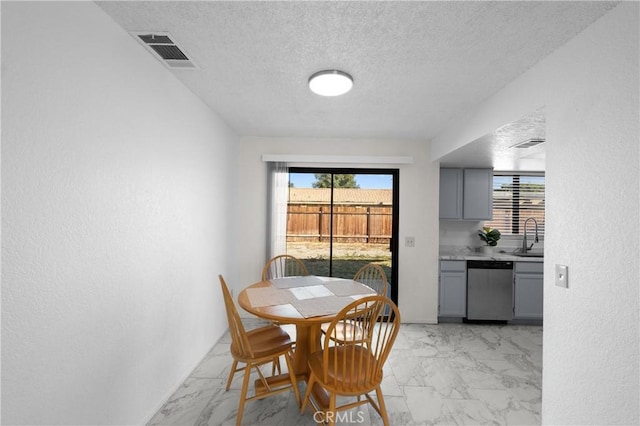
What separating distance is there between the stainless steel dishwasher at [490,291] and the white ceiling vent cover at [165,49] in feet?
12.6

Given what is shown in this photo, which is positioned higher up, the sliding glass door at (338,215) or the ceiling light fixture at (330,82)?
the ceiling light fixture at (330,82)

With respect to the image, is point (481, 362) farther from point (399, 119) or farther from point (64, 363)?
point (64, 363)

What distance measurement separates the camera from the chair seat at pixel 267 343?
1.94 meters

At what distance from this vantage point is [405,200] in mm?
3717

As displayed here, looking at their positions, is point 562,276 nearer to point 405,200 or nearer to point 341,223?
point 405,200

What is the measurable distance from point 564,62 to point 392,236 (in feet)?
8.42

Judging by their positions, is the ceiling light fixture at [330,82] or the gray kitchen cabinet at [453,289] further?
the gray kitchen cabinet at [453,289]

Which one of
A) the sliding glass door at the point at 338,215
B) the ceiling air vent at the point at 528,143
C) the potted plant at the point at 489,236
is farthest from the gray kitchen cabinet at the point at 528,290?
the ceiling air vent at the point at 528,143

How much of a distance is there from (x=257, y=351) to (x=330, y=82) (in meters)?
1.92

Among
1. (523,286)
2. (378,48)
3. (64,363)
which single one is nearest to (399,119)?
(378,48)

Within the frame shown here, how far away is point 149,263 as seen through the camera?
186 centimetres

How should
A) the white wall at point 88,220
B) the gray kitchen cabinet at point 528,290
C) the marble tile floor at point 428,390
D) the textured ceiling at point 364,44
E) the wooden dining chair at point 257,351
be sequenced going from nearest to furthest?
the white wall at point 88,220 → the textured ceiling at point 364,44 → the wooden dining chair at point 257,351 → the marble tile floor at point 428,390 → the gray kitchen cabinet at point 528,290

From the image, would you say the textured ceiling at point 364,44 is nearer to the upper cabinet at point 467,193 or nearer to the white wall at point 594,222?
the white wall at point 594,222

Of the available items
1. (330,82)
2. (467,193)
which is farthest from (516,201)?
(330,82)
